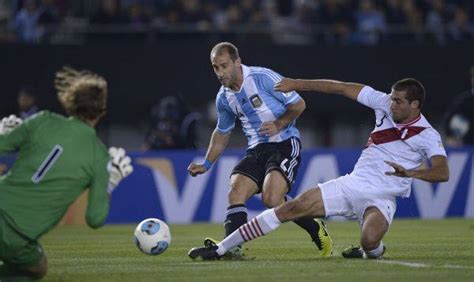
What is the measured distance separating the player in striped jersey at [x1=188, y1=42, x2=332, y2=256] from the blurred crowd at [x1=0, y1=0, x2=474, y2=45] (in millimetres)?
10531

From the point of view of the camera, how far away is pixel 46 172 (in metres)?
8.69

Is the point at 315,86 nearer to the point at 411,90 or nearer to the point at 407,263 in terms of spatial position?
the point at 411,90

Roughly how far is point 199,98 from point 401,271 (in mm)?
14155

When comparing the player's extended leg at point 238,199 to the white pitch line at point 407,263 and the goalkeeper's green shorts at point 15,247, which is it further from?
the goalkeeper's green shorts at point 15,247

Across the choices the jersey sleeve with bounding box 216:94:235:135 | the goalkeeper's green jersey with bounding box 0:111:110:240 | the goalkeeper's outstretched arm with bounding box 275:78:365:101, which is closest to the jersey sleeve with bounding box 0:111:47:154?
the goalkeeper's green jersey with bounding box 0:111:110:240

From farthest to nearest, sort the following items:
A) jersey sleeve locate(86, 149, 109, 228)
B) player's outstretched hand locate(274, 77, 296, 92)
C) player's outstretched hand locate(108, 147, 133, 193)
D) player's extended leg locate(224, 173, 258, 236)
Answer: player's extended leg locate(224, 173, 258, 236)
player's outstretched hand locate(274, 77, 296, 92)
player's outstretched hand locate(108, 147, 133, 193)
jersey sleeve locate(86, 149, 109, 228)

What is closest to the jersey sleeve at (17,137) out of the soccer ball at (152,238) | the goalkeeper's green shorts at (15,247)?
the goalkeeper's green shorts at (15,247)

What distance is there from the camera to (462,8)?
24.1m

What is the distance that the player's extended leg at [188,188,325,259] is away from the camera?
10438mm

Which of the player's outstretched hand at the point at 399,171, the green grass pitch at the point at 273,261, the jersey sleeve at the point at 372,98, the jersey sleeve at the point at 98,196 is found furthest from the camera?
the jersey sleeve at the point at 372,98

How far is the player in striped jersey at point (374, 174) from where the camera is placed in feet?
34.7

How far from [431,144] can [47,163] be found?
3.88m

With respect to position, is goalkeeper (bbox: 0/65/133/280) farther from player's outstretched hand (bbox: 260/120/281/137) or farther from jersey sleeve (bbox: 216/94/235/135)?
jersey sleeve (bbox: 216/94/235/135)

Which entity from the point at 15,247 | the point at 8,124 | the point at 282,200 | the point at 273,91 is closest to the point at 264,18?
the point at 273,91
